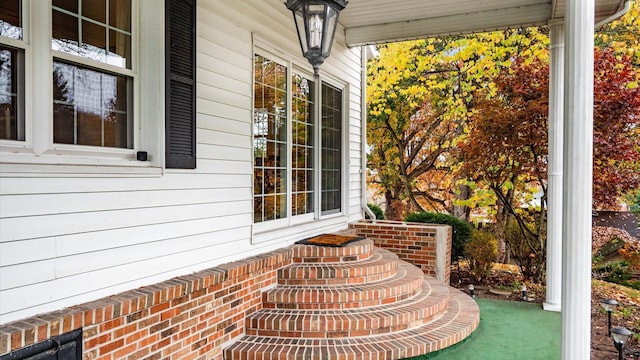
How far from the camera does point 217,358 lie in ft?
11.3

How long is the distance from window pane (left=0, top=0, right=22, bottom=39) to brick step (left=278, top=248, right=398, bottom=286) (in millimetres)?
3009

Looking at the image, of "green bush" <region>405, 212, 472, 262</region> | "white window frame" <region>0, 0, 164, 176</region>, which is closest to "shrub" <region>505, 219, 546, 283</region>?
"green bush" <region>405, 212, 472, 262</region>

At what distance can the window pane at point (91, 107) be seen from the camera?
7.97ft

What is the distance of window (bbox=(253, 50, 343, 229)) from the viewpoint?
4.47 m

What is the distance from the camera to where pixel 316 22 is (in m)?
2.92

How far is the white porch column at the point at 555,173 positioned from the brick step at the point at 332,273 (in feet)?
7.35

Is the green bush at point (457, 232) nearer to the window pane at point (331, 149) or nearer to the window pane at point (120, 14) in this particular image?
the window pane at point (331, 149)

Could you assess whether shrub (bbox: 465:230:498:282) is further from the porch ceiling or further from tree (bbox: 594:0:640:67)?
tree (bbox: 594:0:640:67)

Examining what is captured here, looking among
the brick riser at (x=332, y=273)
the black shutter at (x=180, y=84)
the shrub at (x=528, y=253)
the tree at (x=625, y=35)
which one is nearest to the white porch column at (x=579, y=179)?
the brick riser at (x=332, y=273)

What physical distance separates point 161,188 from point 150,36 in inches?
41.9

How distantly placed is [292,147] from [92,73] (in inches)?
108

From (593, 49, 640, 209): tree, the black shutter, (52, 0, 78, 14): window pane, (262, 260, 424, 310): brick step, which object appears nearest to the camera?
(52, 0, 78, 14): window pane

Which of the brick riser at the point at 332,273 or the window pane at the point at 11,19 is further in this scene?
the brick riser at the point at 332,273

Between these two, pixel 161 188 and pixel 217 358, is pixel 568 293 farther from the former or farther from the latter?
pixel 161 188
